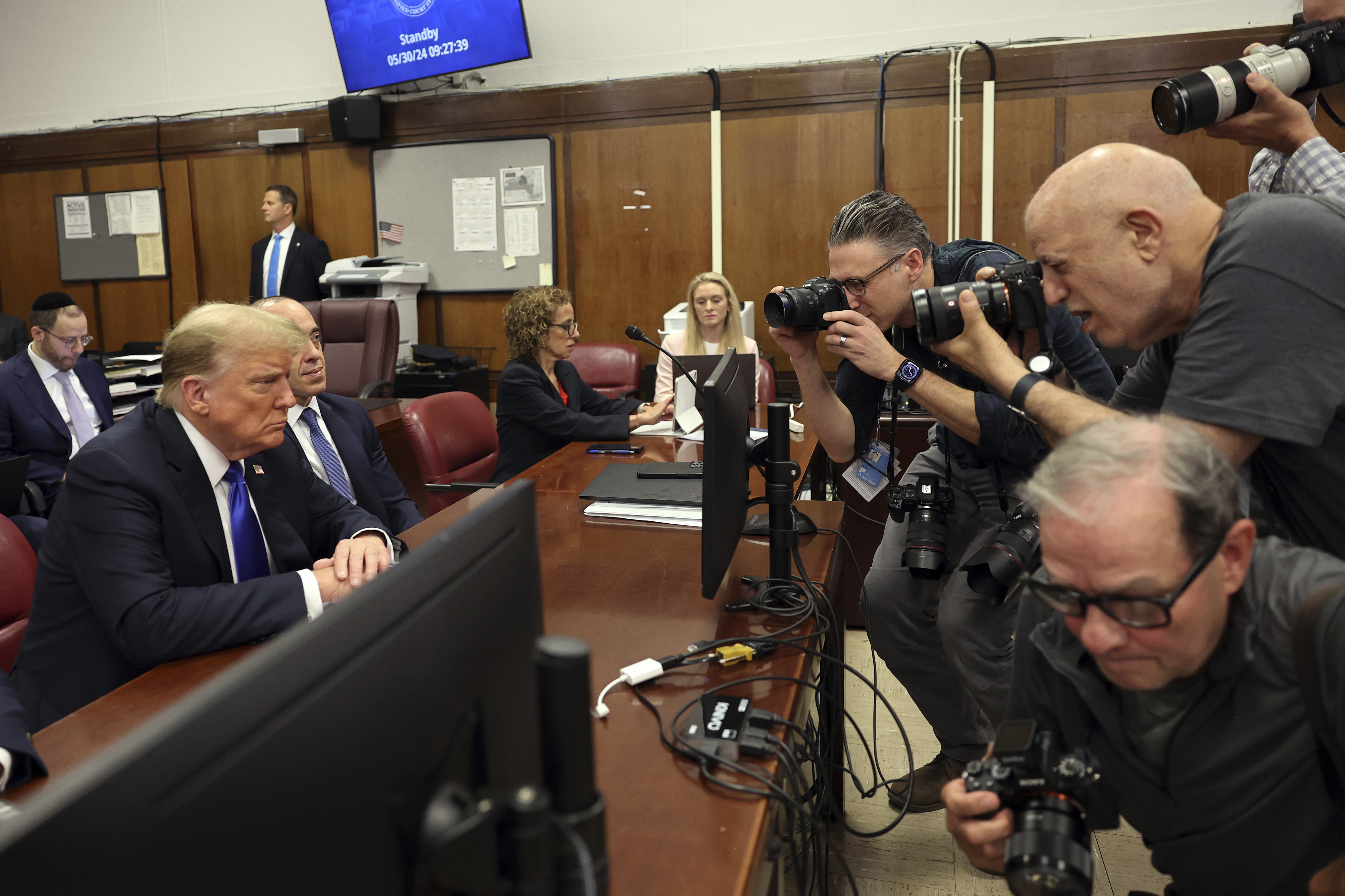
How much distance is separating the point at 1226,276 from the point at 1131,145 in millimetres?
243

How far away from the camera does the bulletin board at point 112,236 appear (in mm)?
6500

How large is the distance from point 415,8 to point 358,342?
88.1 inches

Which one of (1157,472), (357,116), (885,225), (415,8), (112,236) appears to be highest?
(415,8)

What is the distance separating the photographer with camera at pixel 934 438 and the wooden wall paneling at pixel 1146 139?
3.19 m

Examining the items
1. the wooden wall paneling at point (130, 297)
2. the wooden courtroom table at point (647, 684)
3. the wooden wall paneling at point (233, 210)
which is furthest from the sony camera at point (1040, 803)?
the wooden wall paneling at point (130, 297)

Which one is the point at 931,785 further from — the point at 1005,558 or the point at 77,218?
the point at 77,218

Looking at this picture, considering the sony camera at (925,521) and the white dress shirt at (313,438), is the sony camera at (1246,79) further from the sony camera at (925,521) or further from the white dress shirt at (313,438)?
the white dress shirt at (313,438)

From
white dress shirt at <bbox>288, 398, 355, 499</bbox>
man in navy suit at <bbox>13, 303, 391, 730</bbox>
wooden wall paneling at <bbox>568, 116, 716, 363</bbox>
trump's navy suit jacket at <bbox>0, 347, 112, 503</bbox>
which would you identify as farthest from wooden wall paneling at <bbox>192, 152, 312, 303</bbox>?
man in navy suit at <bbox>13, 303, 391, 730</bbox>

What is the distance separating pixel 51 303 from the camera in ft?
12.0

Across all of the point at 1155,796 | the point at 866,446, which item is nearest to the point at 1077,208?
the point at 1155,796

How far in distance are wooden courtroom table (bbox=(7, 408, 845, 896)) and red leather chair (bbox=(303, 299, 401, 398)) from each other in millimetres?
2596

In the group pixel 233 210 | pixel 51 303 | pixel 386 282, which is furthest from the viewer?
pixel 233 210

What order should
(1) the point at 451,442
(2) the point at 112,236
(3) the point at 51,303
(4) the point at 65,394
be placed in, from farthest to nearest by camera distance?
1. (2) the point at 112,236
2. (4) the point at 65,394
3. (3) the point at 51,303
4. (1) the point at 451,442

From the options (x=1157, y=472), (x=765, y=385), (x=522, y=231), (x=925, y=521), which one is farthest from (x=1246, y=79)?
(x=522, y=231)
